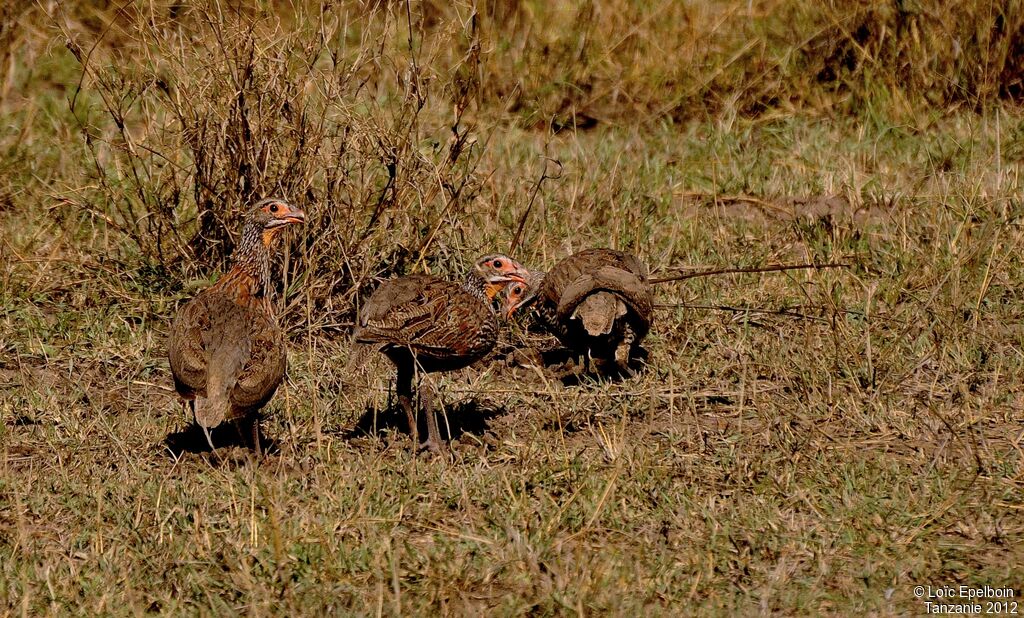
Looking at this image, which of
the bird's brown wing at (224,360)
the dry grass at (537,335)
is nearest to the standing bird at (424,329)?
the dry grass at (537,335)

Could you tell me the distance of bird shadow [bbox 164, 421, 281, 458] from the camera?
20.0ft

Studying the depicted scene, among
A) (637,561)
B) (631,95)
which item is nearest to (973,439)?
(637,561)

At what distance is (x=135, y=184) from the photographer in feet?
25.4

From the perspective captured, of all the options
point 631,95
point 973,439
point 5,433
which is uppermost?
point 631,95

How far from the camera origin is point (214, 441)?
A: 20.8 feet

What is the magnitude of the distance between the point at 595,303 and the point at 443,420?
3.29 ft

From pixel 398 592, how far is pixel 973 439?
9.25 ft

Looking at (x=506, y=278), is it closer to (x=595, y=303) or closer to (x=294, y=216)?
(x=595, y=303)

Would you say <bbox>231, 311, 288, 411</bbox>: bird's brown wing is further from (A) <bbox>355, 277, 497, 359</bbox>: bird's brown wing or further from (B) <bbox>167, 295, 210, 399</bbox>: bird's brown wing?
(A) <bbox>355, 277, 497, 359</bbox>: bird's brown wing

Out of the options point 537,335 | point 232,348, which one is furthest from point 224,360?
point 537,335

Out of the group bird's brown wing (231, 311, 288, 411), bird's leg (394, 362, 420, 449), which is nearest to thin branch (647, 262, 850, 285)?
bird's leg (394, 362, 420, 449)

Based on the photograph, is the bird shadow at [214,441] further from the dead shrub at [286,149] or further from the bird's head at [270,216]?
the dead shrub at [286,149]

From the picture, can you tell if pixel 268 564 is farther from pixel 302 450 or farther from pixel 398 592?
pixel 302 450

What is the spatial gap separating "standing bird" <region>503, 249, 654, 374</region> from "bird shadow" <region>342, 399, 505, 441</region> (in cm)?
66
